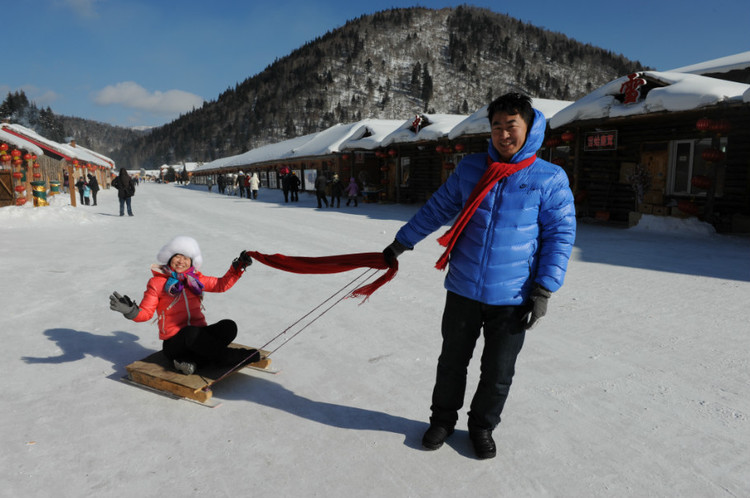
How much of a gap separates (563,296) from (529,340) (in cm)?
158

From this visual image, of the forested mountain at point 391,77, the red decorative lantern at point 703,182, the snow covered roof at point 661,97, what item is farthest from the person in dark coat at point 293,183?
the forested mountain at point 391,77

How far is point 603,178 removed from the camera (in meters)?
12.7

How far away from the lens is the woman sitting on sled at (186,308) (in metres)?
2.94

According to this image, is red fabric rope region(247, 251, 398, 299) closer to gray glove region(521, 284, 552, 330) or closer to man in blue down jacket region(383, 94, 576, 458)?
man in blue down jacket region(383, 94, 576, 458)

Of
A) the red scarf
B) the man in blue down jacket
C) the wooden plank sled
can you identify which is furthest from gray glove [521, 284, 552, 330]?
the wooden plank sled

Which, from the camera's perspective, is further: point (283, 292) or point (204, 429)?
point (283, 292)

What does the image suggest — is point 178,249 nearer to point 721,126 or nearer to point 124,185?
point 721,126

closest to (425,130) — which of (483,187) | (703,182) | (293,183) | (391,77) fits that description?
(293,183)

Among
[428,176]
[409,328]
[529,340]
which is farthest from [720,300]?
[428,176]

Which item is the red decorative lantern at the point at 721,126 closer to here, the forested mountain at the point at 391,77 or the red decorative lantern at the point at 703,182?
the red decorative lantern at the point at 703,182

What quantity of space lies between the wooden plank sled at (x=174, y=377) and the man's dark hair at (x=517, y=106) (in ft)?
7.59

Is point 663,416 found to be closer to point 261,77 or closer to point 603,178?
point 603,178

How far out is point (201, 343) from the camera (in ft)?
9.80

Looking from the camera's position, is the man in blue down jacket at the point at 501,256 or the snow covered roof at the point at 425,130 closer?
the man in blue down jacket at the point at 501,256
